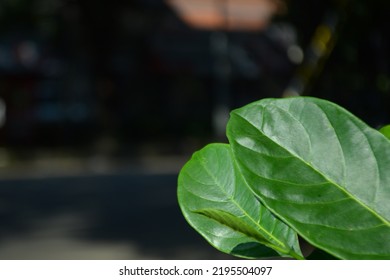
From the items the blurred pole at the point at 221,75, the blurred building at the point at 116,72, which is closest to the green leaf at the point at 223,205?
the blurred building at the point at 116,72

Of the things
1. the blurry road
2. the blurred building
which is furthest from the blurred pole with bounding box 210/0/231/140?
the blurry road

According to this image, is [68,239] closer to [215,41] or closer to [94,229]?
[94,229]

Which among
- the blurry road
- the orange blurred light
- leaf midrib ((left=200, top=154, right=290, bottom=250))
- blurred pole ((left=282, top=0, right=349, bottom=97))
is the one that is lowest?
the blurry road

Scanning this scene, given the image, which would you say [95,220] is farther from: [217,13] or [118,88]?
[217,13]

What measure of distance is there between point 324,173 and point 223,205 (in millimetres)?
163

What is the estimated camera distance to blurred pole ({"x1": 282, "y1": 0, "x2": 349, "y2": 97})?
15.2 ft

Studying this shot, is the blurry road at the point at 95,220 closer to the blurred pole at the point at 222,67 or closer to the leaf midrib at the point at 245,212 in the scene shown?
the leaf midrib at the point at 245,212

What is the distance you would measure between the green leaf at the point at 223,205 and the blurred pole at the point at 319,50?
3.70 meters

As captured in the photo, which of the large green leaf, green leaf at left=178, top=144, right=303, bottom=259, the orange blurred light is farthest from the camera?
the orange blurred light

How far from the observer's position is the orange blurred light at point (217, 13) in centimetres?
3062

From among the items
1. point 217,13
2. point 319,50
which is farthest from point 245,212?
point 217,13

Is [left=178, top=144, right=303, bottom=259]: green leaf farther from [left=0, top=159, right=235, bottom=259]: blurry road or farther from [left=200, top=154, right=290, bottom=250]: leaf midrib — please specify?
[left=0, top=159, right=235, bottom=259]: blurry road

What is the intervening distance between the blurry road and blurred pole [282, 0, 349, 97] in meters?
3.43
